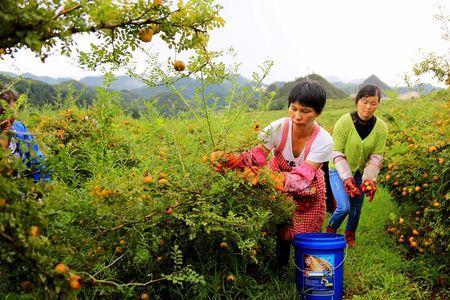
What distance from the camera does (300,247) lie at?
9.98 ft

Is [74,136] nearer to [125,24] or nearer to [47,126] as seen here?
[47,126]

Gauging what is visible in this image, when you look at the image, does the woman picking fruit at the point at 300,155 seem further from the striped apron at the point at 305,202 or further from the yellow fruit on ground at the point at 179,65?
the yellow fruit on ground at the point at 179,65

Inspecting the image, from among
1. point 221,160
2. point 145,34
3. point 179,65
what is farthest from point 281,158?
point 145,34

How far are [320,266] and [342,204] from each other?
123cm

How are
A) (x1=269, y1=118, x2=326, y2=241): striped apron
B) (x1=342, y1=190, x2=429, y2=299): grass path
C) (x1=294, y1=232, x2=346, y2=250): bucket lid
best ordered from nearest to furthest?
(x1=294, y1=232, x2=346, y2=250): bucket lid → (x1=269, y1=118, x2=326, y2=241): striped apron → (x1=342, y1=190, x2=429, y2=299): grass path

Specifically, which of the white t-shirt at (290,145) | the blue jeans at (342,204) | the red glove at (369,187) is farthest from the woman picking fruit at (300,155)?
the blue jeans at (342,204)

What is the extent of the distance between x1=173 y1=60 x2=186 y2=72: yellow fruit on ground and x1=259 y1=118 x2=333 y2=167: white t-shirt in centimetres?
105

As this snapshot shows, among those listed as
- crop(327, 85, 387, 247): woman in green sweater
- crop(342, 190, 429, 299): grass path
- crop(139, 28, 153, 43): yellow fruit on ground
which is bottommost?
crop(342, 190, 429, 299): grass path

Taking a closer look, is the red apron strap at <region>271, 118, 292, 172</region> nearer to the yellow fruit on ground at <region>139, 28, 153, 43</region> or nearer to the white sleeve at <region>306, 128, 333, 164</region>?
the white sleeve at <region>306, 128, 333, 164</region>

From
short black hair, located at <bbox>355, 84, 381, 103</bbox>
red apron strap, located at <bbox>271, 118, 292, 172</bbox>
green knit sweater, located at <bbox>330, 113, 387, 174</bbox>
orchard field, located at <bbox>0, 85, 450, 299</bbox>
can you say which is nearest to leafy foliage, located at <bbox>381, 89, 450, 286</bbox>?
orchard field, located at <bbox>0, 85, 450, 299</bbox>

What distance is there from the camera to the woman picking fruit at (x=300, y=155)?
3211mm

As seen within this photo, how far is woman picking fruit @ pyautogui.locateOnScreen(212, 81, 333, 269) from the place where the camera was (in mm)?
3211

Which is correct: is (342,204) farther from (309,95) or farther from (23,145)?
(23,145)

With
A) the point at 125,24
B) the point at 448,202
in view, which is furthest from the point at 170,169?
the point at 448,202
